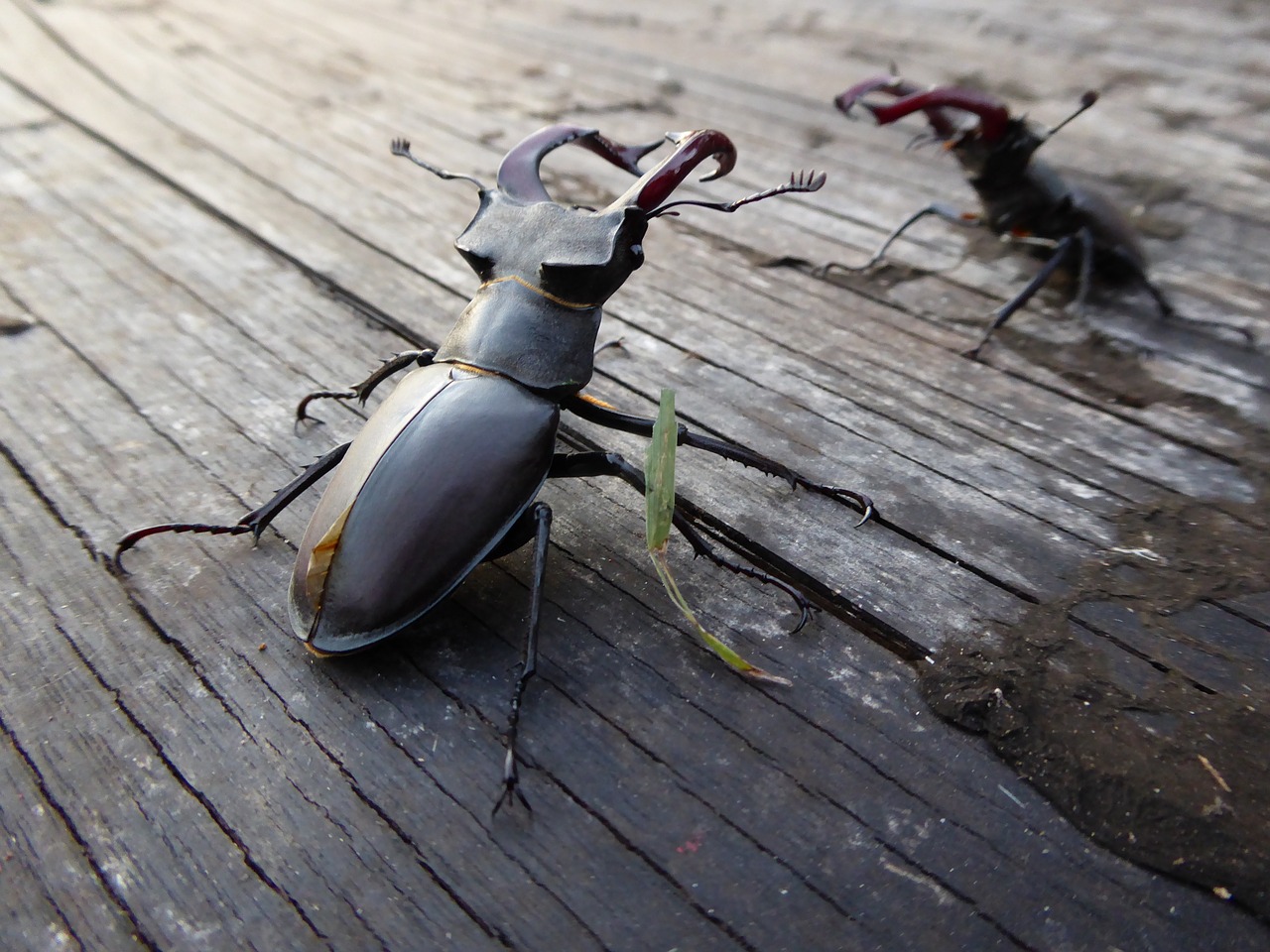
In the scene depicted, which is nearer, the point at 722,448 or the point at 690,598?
the point at 690,598

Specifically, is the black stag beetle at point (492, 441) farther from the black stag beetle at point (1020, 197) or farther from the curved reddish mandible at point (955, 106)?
the black stag beetle at point (1020, 197)

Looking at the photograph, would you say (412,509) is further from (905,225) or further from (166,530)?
(905,225)

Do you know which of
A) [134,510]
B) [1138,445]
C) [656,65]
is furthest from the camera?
[656,65]

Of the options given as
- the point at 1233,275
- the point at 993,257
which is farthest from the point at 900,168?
the point at 1233,275

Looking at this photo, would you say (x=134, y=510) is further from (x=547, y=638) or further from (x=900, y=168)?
(x=900, y=168)

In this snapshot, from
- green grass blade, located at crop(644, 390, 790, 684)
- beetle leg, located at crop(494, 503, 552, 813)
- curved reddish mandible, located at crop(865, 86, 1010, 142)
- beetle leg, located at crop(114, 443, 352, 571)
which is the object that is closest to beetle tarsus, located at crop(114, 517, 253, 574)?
beetle leg, located at crop(114, 443, 352, 571)

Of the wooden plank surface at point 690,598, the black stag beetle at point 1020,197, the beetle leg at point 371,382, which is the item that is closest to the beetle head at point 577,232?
the beetle leg at point 371,382


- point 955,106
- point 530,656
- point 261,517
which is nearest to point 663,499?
point 530,656
